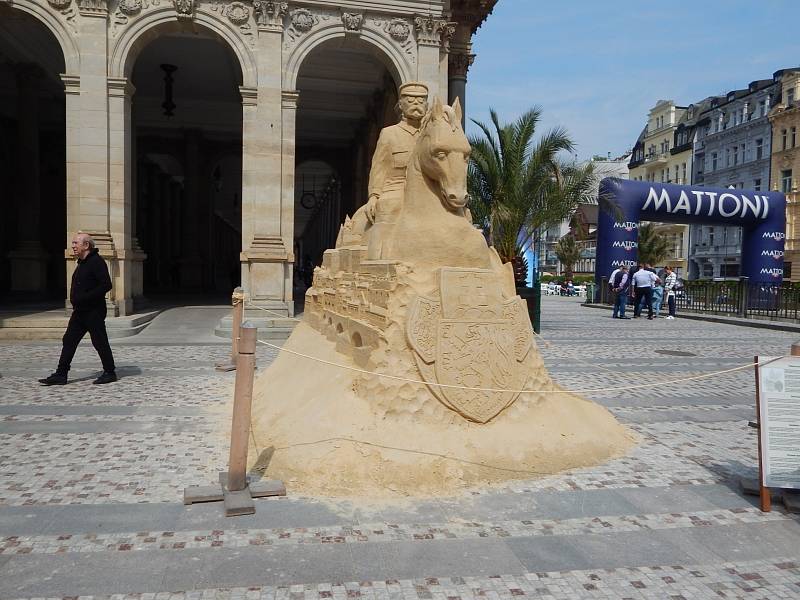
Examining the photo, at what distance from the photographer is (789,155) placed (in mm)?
41375

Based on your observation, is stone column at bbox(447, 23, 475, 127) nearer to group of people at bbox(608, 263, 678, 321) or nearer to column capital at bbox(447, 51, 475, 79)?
column capital at bbox(447, 51, 475, 79)

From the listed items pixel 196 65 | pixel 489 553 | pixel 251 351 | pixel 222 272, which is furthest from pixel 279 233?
pixel 222 272

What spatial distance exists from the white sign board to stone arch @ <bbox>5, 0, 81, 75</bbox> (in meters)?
13.8

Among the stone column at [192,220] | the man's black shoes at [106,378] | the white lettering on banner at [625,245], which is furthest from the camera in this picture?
the stone column at [192,220]

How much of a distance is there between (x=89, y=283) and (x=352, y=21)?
9.45m

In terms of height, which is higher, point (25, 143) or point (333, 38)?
point (333, 38)

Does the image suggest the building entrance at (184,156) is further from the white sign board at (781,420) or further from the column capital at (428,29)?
the white sign board at (781,420)

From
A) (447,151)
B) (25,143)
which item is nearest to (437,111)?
(447,151)

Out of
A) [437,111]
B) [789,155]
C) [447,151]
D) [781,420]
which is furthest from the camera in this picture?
[789,155]

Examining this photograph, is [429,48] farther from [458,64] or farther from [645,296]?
[645,296]

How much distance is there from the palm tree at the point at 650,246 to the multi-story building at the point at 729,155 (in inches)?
151

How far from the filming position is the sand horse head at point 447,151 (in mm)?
5398

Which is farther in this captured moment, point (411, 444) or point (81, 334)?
point (81, 334)

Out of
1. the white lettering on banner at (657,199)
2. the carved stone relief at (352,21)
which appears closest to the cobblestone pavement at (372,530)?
the carved stone relief at (352,21)
